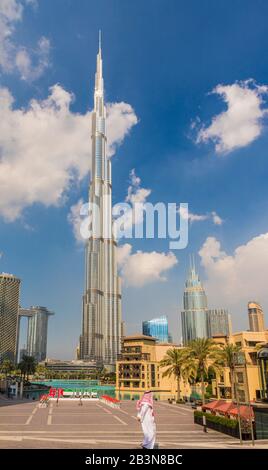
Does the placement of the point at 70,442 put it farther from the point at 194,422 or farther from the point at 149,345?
the point at 149,345

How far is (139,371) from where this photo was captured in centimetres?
10444

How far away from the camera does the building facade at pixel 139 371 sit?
101 meters

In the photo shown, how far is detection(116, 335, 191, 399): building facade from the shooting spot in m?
101

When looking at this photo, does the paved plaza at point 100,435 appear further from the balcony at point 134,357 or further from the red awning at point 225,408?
the balcony at point 134,357

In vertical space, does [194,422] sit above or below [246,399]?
below

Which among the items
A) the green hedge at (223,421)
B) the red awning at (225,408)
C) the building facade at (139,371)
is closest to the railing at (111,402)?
the green hedge at (223,421)

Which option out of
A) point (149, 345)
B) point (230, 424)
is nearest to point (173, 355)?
point (230, 424)

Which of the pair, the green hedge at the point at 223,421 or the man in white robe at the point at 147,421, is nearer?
the man in white robe at the point at 147,421

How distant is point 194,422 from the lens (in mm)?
31969

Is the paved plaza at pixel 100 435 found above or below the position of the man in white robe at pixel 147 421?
below

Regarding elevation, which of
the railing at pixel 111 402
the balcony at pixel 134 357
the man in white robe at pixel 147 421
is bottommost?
the railing at pixel 111 402

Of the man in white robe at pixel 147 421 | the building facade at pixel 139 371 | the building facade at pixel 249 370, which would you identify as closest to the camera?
the man in white robe at pixel 147 421

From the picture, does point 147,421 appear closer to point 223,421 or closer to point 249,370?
point 223,421
